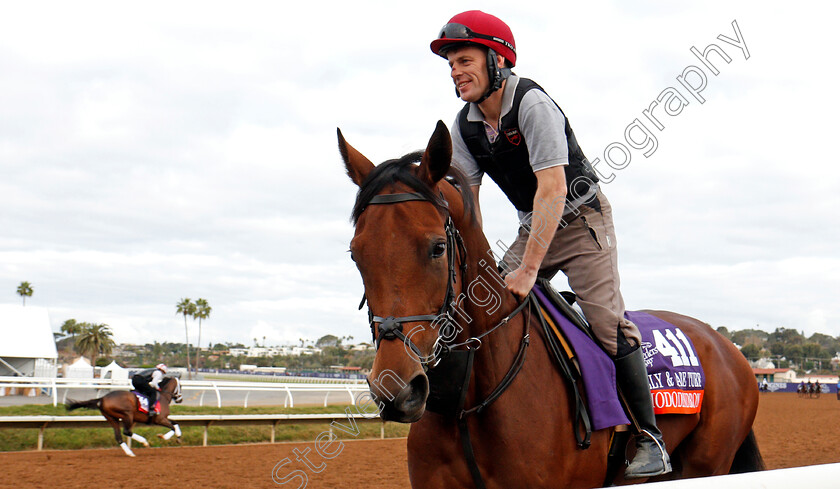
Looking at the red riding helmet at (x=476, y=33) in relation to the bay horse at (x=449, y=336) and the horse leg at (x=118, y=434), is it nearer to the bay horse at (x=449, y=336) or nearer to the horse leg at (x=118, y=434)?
the bay horse at (x=449, y=336)

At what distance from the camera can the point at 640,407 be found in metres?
3.06

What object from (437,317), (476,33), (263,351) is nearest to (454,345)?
(437,317)

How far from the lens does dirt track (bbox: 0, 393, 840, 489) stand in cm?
884

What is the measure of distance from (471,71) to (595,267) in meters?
1.13

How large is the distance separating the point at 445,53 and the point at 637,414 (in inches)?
77.0

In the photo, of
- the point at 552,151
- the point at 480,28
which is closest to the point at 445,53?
the point at 480,28

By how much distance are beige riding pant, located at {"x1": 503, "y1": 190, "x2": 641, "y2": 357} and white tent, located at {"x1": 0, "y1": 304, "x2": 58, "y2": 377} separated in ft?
125

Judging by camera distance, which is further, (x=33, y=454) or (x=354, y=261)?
(x=33, y=454)

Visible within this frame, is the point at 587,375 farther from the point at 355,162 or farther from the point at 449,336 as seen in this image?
the point at 355,162

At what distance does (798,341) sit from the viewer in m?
112

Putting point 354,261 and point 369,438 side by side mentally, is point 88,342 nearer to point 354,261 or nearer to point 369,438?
point 369,438

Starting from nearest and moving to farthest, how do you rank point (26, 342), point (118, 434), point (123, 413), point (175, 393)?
point (118, 434) < point (123, 413) < point (175, 393) < point (26, 342)

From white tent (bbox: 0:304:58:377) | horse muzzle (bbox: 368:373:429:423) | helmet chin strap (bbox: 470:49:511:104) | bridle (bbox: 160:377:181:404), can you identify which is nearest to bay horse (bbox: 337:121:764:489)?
horse muzzle (bbox: 368:373:429:423)

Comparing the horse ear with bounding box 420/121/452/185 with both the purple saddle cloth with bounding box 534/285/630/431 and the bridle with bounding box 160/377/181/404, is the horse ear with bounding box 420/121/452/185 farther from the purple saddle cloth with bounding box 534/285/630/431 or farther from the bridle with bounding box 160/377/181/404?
the bridle with bounding box 160/377/181/404
